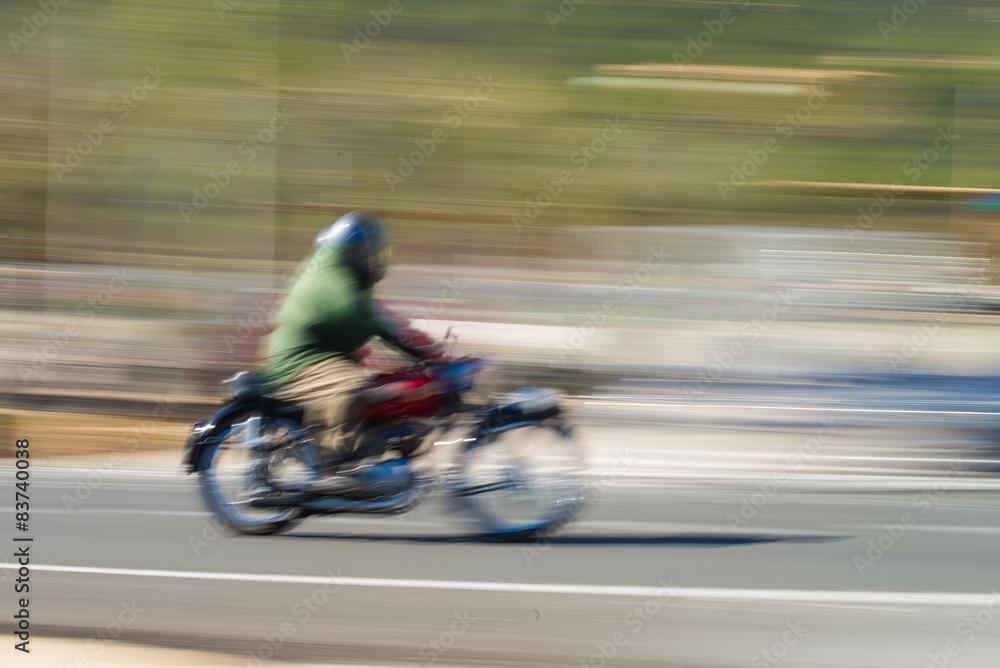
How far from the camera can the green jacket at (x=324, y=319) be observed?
6375 millimetres

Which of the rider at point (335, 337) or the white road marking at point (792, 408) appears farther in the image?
the white road marking at point (792, 408)

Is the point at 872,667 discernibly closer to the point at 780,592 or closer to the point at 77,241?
the point at 780,592

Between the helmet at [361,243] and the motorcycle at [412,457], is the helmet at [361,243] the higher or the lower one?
the higher one

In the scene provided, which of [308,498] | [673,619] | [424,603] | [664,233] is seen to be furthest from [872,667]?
[664,233]

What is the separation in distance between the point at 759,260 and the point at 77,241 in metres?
8.45

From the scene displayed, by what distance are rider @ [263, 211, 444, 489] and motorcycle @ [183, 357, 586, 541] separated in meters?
0.08

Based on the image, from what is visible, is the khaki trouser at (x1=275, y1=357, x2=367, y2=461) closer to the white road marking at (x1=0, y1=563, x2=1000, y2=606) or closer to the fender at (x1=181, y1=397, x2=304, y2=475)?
the fender at (x1=181, y1=397, x2=304, y2=475)

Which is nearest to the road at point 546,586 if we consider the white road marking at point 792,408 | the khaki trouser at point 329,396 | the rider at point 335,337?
the khaki trouser at point 329,396

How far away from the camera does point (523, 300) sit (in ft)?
48.5

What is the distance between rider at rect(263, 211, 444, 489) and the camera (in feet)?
20.9

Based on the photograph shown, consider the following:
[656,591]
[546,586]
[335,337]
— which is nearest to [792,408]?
[335,337]

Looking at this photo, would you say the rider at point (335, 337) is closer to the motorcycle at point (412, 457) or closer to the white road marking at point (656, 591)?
the motorcycle at point (412, 457)

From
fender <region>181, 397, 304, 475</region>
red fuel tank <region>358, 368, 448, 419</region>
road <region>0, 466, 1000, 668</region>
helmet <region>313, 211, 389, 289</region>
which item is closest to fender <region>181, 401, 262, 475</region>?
fender <region>181, 397, 304, 475</region>

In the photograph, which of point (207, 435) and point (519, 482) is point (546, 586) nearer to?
point (519, 482)
